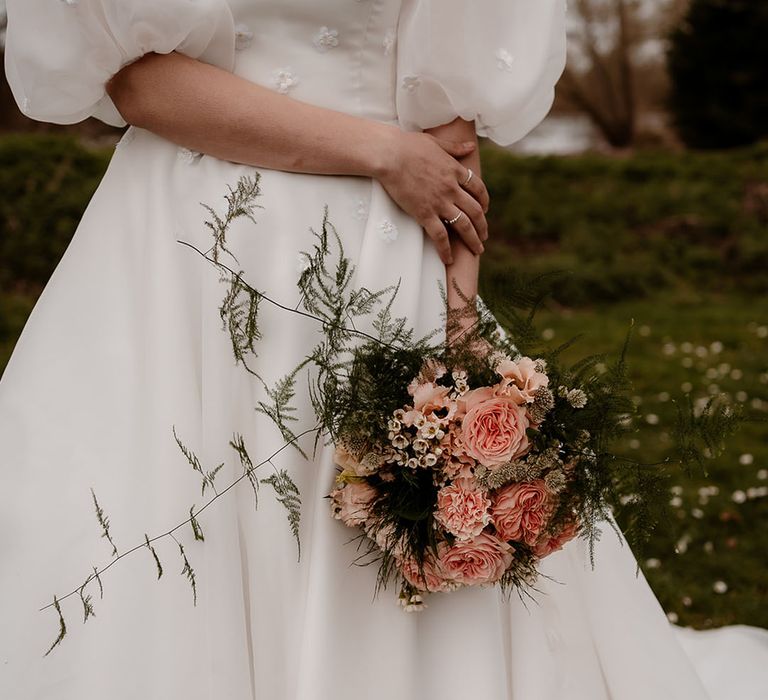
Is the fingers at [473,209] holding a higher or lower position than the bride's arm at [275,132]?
lower

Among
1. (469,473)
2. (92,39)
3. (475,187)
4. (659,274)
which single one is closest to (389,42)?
(475,187)

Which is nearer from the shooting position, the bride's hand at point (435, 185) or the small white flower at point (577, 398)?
the small white flower at point (577, 398)

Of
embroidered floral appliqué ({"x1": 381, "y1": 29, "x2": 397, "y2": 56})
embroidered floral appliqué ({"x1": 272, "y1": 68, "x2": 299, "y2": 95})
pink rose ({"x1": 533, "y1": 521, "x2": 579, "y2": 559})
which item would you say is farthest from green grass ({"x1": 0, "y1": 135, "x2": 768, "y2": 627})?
embroidered floral appliqué ({"x1": 272, "y1": 68, "x2": 299, "y2": 95})

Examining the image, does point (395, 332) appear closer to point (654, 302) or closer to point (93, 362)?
point (93, 362)

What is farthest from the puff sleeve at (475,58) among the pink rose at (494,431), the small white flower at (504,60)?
the pink rose at (494,431)

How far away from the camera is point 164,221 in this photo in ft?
6.52

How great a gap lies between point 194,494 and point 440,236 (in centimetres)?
76

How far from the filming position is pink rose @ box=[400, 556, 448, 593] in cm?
176

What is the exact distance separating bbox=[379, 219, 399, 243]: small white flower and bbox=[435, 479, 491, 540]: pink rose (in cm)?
58

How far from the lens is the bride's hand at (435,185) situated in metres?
2.00

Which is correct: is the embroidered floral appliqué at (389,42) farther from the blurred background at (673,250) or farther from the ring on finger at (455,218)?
the blurred background at (673,250)

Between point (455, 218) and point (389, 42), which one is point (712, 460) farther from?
point (389, 42)

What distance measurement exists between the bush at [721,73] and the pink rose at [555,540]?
1051 centimetres

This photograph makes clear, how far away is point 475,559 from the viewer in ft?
5.62
